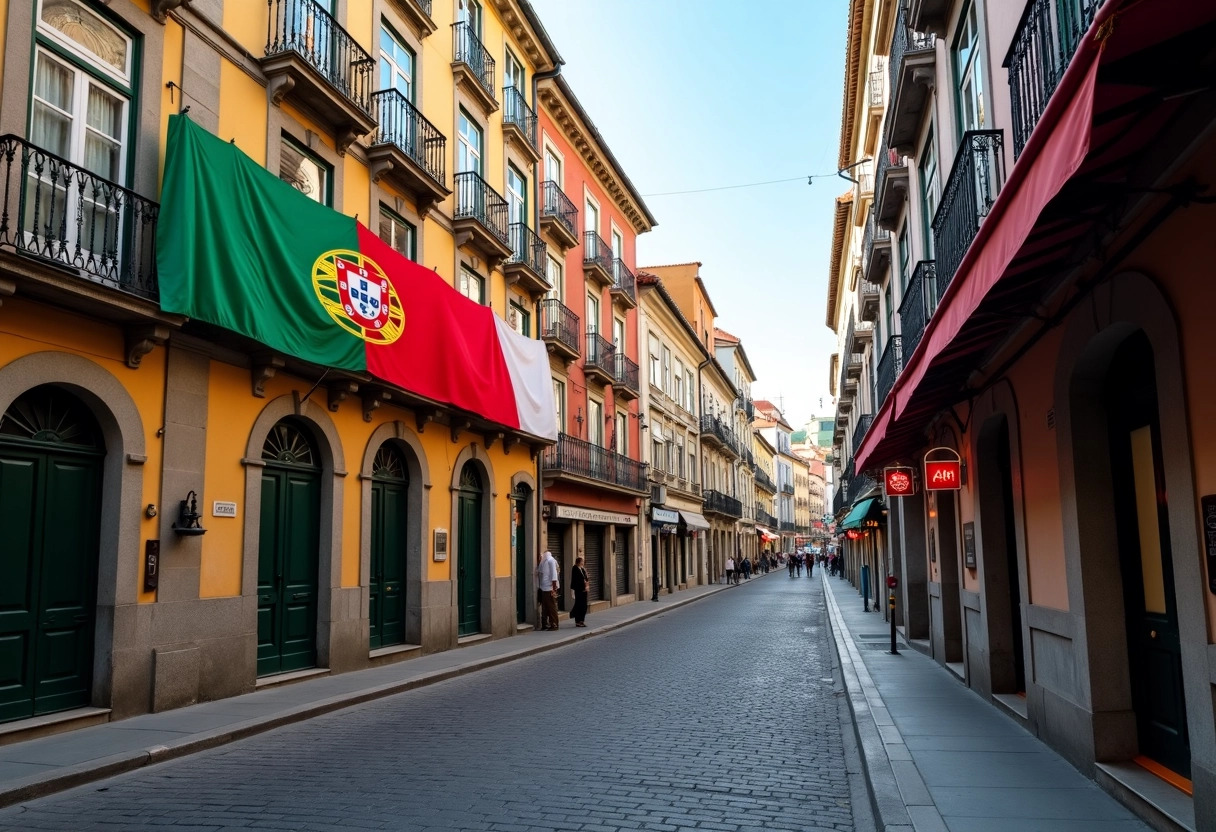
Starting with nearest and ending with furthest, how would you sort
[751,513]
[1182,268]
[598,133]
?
1. [1182,268]
2. [598,133]
3. [751,513]

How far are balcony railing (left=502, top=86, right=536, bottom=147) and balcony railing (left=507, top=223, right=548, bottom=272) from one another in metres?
2.30

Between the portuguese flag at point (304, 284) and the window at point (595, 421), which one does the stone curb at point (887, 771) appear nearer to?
the portuguese flag at point (304, 284)

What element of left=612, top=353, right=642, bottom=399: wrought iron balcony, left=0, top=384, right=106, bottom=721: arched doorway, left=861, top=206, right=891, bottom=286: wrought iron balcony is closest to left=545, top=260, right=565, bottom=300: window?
left=612, top=353, right=642, bottom=399: wrought iron balcony

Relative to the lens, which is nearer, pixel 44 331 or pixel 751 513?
pixel 44 331

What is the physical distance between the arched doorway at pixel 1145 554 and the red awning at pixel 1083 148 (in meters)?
0.96

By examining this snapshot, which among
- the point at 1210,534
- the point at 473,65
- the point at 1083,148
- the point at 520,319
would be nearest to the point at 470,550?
Answer: the point at 520,319

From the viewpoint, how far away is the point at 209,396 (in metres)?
11.1

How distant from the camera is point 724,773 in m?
7.30

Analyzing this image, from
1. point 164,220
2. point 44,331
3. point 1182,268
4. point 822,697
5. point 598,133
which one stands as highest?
point 598,133

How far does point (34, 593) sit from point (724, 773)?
676 cm

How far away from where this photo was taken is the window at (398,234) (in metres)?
15.6

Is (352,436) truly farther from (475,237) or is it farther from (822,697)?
(822,697)

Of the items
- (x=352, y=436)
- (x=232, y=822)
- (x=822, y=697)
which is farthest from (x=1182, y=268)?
(x=352, y=436)

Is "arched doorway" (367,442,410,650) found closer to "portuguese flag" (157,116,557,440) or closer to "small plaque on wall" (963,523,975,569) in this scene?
"portuguese flag" (157,116,557,440)
